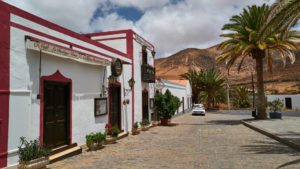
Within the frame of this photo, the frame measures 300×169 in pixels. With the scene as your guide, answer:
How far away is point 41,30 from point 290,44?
56.2ft

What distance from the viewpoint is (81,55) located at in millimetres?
7719

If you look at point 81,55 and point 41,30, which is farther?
point 81,55

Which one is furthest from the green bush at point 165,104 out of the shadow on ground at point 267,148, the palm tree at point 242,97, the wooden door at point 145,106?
the palm tree at point 242,97

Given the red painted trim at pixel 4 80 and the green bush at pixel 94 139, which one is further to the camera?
the green bush at pixel 94 139

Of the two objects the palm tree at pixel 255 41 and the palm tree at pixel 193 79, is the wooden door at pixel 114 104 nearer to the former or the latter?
the palm tree at pixel 255 41

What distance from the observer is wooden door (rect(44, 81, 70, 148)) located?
671cm

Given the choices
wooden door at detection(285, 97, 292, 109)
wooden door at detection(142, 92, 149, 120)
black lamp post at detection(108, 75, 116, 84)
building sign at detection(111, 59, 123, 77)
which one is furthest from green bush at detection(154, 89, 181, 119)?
wooden door at detection(285, 97, 292, 109)

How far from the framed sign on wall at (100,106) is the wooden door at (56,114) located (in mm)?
1669

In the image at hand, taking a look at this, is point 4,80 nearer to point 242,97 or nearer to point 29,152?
point 29,152

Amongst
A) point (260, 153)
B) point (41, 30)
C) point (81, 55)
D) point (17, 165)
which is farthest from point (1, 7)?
point (260, 153)

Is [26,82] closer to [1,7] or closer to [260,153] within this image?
[1,7]

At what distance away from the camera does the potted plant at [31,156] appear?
520cm

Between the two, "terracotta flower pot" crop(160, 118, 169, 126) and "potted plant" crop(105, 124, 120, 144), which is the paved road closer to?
"potted plant" crop(105, 124, 120, 144)

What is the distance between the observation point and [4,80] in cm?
522
